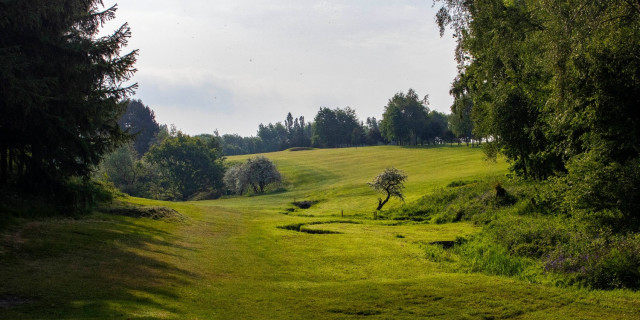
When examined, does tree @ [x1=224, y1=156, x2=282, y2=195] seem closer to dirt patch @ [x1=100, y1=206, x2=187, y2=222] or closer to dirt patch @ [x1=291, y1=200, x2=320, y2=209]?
dirt patch @ [x1=291, y1=200, x2=320, y2=209]

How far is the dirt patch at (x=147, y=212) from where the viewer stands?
1076 inches

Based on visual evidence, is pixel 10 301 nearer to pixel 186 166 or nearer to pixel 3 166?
pixel 3 166

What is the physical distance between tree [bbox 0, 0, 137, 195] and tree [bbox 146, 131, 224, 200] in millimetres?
72205

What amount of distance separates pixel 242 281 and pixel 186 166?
85.7 metres

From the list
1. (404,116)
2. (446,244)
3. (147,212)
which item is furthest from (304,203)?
(404,116)

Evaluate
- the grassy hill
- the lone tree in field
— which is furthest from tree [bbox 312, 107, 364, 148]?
the lone tree in field

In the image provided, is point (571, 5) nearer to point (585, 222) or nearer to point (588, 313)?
point (585, 222)

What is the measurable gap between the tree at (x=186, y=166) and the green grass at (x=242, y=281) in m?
71.4

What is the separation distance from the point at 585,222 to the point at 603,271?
5.70 meters

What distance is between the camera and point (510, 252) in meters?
20.2

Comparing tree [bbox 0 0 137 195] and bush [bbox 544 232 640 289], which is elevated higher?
tree [bbox 0 0 137 195]

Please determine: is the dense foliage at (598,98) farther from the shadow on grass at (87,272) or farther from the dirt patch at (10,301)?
the dirt patch at (10,301)

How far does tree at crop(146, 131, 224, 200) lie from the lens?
94125mm

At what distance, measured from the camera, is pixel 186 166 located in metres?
95.2
